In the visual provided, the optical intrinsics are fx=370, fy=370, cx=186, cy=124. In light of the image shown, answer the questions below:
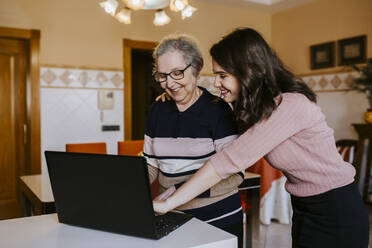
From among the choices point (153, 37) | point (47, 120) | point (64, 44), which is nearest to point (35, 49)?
point (64, 44)

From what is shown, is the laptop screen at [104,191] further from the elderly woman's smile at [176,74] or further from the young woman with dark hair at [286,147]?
the elderly woman's smile at [176,74]

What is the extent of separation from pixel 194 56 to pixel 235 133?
1.14 ft

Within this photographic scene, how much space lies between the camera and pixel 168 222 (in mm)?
1150

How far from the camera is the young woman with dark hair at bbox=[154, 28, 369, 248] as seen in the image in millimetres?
1112

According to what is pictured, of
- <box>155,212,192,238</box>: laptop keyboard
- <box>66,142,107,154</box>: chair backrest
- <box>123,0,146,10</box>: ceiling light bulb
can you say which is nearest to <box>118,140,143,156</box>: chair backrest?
<box>66,142,107,154</box>: chair backrest

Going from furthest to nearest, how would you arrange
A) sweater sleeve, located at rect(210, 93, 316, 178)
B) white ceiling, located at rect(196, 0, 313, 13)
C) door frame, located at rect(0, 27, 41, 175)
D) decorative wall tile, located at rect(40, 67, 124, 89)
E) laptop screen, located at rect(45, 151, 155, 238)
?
white ceiling, located at rect(196, 0, 313, 13) < decorative wall tile, located at rect(40, 67, 124, 89) < door frame, located at rect(0, 27, 41, 175) < sweater sleeve, located at rect(210, 93, 316, 178) < laptop screen, located at rect(45, 151, 155, 238)

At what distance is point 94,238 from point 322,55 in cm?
439

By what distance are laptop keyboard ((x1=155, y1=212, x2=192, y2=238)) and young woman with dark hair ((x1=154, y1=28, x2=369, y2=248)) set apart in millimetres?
48

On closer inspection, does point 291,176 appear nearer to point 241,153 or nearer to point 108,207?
point 241,153

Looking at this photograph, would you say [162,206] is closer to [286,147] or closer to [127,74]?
[286,147]

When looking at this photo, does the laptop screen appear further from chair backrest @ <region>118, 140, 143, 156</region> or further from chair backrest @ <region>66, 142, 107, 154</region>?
chair backrest @ <region>118, 140, 143, 156</region>

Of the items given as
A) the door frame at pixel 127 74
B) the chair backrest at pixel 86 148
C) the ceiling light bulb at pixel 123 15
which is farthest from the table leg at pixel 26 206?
the door frame at pixel 127 74

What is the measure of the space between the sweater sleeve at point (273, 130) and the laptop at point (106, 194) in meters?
0.27

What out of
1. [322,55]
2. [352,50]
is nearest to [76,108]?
[322,55]
